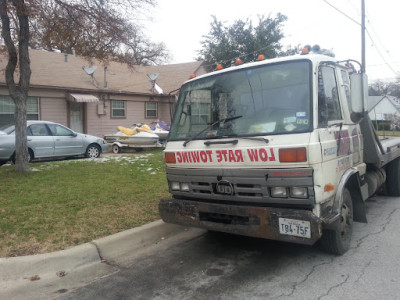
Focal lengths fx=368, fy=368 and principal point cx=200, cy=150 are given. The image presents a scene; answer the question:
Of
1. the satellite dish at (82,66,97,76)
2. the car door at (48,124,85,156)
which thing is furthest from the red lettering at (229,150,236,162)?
the satellite dish at (82,66,97,76)

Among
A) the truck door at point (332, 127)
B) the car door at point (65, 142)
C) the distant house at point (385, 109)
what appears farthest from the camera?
the car door at point (65, 142)

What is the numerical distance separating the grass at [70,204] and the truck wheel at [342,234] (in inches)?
100

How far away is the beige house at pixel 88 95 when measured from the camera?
16156 millimetres

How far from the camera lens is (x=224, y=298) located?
349 cm

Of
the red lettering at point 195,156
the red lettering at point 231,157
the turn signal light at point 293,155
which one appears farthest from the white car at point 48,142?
the turn signal light at point 293,155

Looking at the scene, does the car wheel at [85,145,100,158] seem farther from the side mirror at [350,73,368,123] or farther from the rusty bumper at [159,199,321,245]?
the side mirror at [350,73,368,123]

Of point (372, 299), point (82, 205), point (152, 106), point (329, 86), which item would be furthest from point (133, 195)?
point (152, 106)

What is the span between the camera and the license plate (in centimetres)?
363

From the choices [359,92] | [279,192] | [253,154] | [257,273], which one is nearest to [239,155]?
A: [253,154]

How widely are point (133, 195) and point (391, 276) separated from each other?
4.64 m

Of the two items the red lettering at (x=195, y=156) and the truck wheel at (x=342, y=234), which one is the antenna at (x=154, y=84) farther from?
the truck wheel at (x=342, y=234)

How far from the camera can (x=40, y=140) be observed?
39.0ft

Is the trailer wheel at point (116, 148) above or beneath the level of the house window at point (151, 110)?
beneath

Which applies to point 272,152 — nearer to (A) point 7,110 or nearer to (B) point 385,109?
(B) point 385,109
